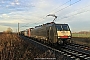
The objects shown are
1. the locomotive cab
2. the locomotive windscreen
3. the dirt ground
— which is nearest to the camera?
the dirt ground

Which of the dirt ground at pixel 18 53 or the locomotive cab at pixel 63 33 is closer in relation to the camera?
the dirt ground at pixel 18 53

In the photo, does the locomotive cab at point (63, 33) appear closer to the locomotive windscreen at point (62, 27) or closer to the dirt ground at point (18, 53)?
the locomotive windscreen at point (62, 27)

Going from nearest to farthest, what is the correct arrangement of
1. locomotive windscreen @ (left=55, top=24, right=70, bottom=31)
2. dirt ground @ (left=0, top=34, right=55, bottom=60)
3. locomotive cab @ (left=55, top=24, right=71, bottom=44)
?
dirt ground @ (left=0, top=34, right=55, bottom=60) → locomotive cab @ (left=55, top=24, right=71, bottom=44) → locomotive windscreen @ (left=55, top=24, right=70, bottom=31)

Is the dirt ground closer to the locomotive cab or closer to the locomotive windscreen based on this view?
the locomotive cab

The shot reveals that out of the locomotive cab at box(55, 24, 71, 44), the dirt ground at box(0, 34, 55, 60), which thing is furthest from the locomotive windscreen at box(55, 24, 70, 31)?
the dirt ground at box(0, 34, 55, 60)

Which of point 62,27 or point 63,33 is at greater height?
point 62,27

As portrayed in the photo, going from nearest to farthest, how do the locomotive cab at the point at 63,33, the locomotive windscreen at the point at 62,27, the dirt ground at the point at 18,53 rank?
1. the dirt ground at the point at 18,53
2. the locomotive cab at the point at 63,33
3. the locomotive windscreen at the point at 62,27

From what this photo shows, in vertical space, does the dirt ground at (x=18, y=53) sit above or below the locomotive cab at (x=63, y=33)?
below

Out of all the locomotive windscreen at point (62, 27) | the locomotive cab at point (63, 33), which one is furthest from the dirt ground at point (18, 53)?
the locomotive windscreen at point (62, 27)

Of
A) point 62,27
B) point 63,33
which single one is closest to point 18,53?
point 63,33

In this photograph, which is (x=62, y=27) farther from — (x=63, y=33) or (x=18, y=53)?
(x=18, y=53)

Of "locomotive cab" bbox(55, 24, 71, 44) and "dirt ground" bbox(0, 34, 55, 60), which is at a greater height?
"locomotive cab" bbox(55, 24, 71, 44)

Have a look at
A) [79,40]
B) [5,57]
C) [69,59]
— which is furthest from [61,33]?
[5,57]

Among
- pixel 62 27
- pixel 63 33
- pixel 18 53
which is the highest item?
pixel 62 27
